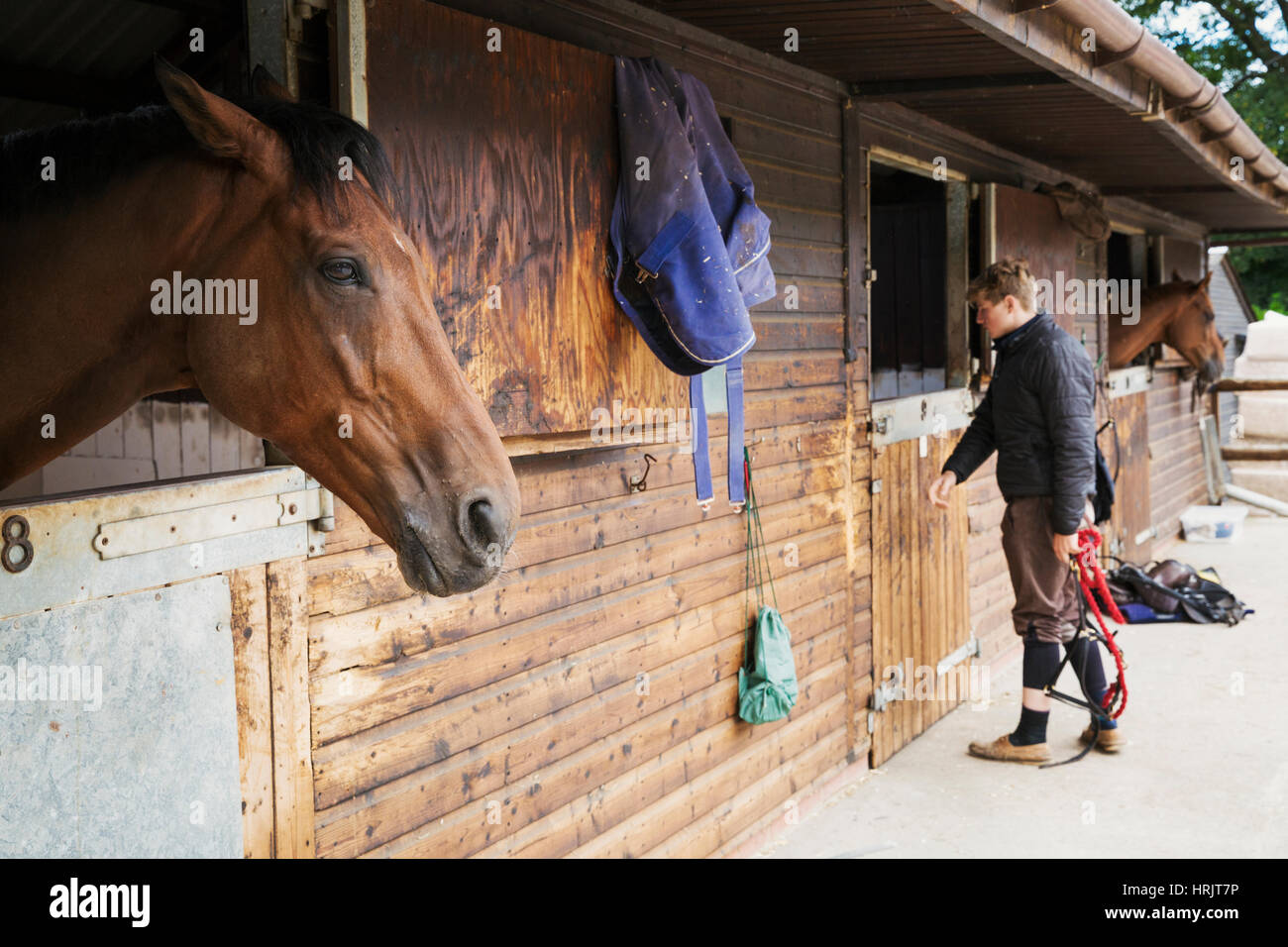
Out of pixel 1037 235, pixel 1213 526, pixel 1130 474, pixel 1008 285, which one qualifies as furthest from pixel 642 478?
pixel 1213 526

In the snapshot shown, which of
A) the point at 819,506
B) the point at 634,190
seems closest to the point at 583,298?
the point at 634,190

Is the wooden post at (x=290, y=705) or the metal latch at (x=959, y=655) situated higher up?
the wooden post at (x=290, y=705)

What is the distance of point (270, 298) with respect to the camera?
5.88ft

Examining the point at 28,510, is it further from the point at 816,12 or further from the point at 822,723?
the point at 822,723

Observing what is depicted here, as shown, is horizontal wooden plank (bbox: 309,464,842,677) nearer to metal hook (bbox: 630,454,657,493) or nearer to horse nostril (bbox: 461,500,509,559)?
metal hook (bbox: 630,454,657,493)

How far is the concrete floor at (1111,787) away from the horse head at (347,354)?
9.39ft

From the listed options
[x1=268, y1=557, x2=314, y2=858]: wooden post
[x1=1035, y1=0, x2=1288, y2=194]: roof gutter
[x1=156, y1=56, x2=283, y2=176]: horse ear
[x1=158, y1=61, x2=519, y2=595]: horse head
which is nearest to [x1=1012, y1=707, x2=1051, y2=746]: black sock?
[x1=1035, y1=0, x2=1288, y2=194]: roof gutter

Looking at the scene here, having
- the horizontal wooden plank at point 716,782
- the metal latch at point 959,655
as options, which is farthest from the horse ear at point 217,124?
the metal latch at point 959,655

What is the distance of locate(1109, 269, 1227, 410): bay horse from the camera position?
9664mm

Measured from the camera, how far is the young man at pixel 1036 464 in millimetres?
4551

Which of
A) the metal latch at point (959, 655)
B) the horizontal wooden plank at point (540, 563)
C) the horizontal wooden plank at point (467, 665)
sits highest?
the horizontal wooden plank at point (540, 563)

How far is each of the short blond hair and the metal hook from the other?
2029mm

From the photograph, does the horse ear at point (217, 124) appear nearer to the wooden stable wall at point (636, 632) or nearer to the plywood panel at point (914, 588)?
the wooden stable wall at point (636, 632)

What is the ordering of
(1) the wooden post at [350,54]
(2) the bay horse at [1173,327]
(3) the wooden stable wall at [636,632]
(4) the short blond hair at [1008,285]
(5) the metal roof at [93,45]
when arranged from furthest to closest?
(2) the bay horse at [1173,327] → (4) the short blond hair at [1008,285] → (5) the metal roof at [93,45] → (3) the wooden stable wall at [636,632] → (1) the wooden post at [350,54]
